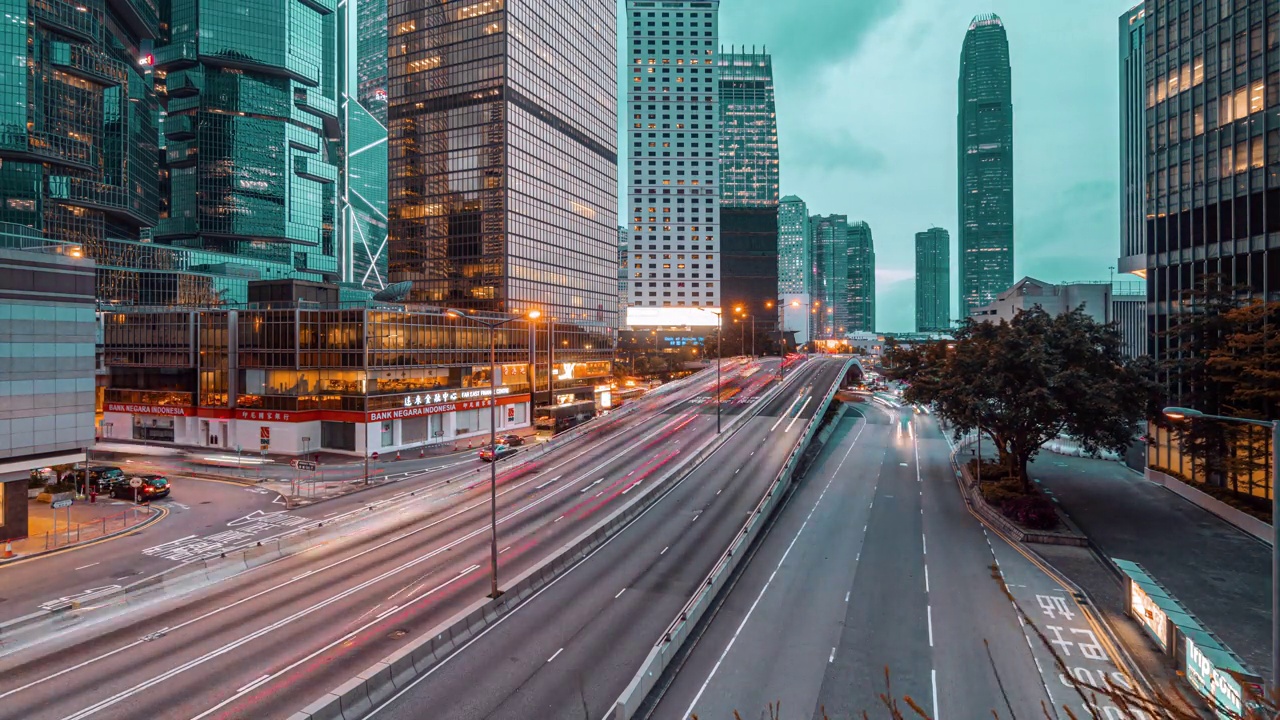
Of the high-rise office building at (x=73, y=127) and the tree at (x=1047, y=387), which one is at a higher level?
the high-rise office building at (x=73, y=127)

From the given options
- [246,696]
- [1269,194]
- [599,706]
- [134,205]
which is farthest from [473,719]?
[134,205]

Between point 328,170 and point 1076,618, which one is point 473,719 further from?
point 328,170

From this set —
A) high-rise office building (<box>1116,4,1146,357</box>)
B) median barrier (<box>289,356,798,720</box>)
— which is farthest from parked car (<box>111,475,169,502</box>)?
high-rise office building (<box>1116,4,1146,357</box>)

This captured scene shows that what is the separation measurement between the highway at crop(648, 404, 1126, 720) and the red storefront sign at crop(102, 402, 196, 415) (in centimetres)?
6330

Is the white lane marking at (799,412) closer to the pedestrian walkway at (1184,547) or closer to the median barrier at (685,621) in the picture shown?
the pedestrian walkway at (1184,547)

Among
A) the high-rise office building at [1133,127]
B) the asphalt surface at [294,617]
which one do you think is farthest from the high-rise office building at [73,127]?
the high-rise office building at [1133,127]

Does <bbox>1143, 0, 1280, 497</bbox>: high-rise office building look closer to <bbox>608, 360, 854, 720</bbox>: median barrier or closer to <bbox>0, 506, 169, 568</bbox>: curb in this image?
<bbox>608, 360, 854, 720</bbox>: median barrier

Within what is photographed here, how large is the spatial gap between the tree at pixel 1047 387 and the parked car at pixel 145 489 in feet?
181

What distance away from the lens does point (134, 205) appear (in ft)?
441

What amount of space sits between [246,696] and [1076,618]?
3161cm

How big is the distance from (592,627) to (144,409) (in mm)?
68968

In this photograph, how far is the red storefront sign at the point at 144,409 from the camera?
67375 millimetres

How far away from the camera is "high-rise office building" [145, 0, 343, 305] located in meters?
150

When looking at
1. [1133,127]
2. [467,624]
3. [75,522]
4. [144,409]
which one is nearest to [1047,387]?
[467,624]
